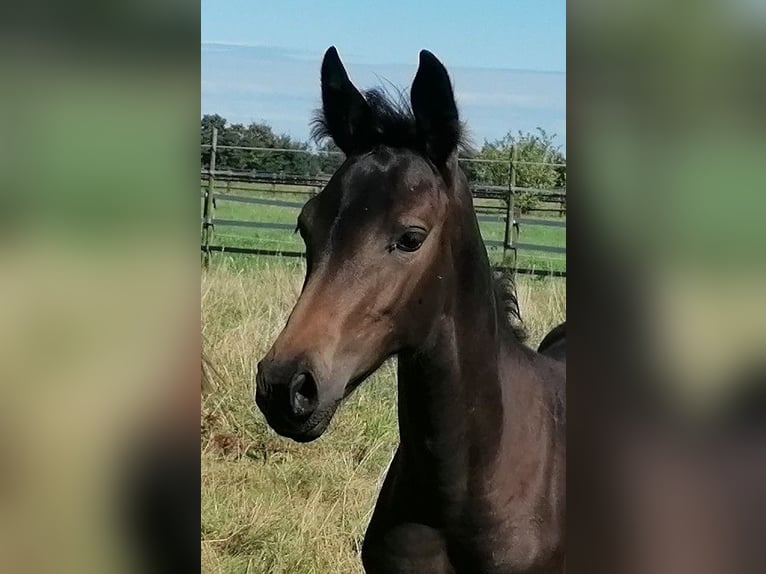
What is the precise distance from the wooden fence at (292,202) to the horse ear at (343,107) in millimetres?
87

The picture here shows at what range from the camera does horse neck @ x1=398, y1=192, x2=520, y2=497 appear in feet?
4.92

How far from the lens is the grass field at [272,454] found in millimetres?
1556

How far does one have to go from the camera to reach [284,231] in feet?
5.06

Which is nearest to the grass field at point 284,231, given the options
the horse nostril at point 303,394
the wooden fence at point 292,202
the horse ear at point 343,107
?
the wooden fence at point 292,202

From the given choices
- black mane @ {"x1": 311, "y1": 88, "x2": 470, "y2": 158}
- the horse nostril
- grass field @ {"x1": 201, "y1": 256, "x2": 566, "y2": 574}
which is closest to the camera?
the horse nostril

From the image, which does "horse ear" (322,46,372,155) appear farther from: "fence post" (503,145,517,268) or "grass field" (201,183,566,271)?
"fence post" (503,145,517,268)

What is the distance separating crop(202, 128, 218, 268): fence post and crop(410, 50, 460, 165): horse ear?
1.22 feet

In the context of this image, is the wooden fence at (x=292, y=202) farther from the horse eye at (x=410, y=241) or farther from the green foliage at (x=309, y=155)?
the horse eye at (x=410, y=241)

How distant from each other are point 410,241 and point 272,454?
487mm

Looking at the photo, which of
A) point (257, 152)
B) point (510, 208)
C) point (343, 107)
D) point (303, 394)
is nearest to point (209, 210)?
point (257, 152)

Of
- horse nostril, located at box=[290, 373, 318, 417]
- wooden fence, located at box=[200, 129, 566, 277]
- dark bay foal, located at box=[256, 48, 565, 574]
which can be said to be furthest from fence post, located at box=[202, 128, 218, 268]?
horse nostril, located at box=[290, 373, 318, 417]
